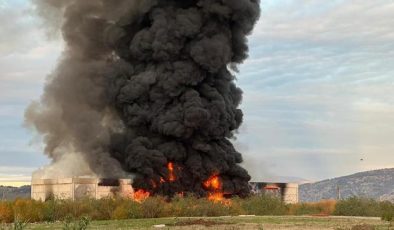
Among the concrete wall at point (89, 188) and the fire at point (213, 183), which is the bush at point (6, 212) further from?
the fire at point (213, 183)

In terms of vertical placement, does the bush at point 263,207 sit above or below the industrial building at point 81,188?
below

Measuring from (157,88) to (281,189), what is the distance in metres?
32.0

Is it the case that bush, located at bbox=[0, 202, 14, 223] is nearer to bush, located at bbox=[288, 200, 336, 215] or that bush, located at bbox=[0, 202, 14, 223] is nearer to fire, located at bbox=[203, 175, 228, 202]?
bush, located at bbox=[288, 200, 336, 215]

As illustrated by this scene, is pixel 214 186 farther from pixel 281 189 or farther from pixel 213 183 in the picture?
pixel 281 189

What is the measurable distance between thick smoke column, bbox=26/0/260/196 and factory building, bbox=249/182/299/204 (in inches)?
428

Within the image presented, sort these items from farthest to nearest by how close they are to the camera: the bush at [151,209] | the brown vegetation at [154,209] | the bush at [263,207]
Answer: the bush at [263,207] < the bush at [151,209] < the brown vegetation at [154,209]

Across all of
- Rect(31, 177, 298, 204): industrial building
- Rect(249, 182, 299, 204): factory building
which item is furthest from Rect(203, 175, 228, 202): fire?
Rect(249, 182, 299, 204): factory building

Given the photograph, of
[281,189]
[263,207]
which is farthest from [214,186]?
[281,189]

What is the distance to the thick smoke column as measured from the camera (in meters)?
79.3

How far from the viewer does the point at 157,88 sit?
3132 inches

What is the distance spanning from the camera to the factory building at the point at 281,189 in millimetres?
97750

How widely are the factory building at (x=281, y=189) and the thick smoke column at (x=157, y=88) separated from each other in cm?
1087

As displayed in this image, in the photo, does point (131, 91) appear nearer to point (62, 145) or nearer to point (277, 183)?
Result: point (62, 145)

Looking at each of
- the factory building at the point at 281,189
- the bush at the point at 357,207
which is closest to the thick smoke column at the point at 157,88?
the factory building at the point at 281,189
